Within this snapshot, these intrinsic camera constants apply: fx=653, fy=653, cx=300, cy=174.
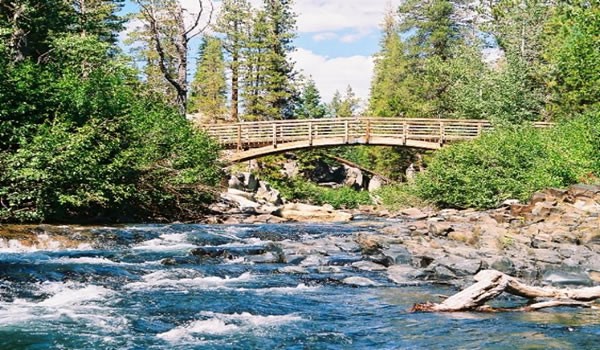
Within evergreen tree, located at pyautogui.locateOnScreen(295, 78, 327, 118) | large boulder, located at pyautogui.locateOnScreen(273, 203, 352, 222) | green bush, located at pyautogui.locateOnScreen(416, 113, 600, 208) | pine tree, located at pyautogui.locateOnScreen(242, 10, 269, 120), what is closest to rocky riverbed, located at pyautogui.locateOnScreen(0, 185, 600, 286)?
green bush, located at pyautogui.locateOnScreen(416, 113, 600, 208)

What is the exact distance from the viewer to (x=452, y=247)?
42.5 ft

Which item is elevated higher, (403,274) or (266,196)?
(403,274)

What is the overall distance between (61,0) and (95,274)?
16575mm

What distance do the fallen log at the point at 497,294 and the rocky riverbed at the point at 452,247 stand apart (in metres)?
2.15

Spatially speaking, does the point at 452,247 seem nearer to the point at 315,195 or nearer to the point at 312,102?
the point at 315,195

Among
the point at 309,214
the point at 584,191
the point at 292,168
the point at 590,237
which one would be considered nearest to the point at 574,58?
the point at 584,191

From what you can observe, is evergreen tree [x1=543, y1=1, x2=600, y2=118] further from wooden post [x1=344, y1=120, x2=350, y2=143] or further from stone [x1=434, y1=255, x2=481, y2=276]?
stone [x1=434, y1=255, x2=481, y2=276]

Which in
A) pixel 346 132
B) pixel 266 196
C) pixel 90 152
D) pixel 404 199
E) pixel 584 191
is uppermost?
pixel 346 132

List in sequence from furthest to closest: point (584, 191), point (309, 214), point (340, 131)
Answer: point (340, 131) → point (309, 214) → point (584, 191)

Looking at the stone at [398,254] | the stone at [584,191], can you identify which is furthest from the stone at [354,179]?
the stone at [398,254]

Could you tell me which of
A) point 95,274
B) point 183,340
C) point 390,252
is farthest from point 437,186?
point 183,340

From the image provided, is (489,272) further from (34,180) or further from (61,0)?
(61,0)

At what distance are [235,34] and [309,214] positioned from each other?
24.3 m

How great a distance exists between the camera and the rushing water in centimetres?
699
